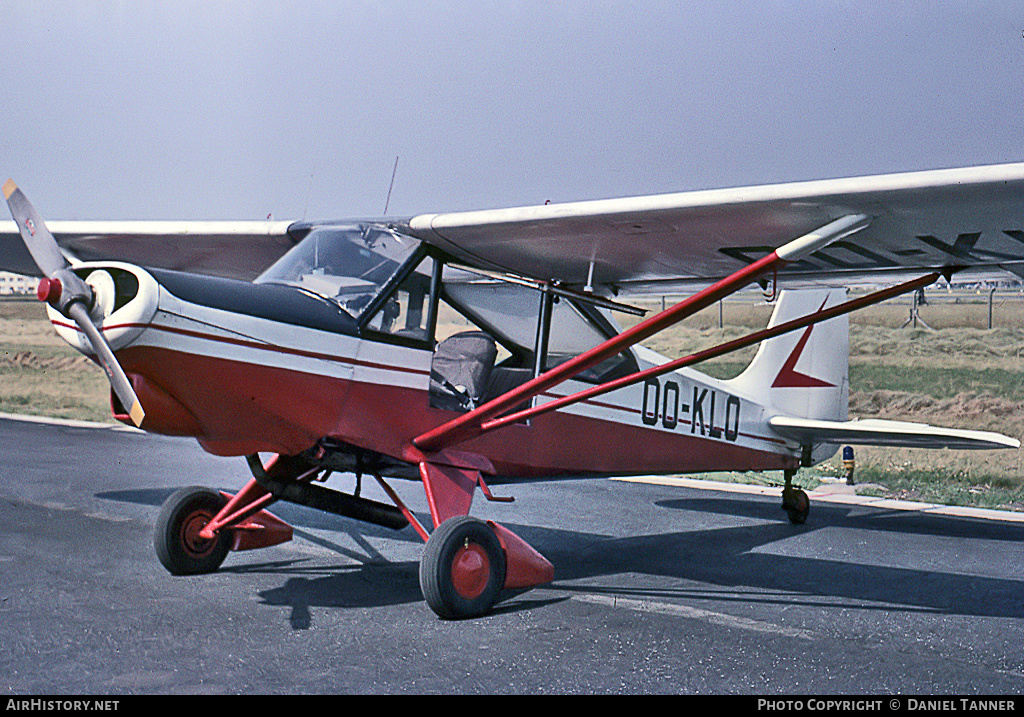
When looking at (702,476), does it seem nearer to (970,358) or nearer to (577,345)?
(577,345)

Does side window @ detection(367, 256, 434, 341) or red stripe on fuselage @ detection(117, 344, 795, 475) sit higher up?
side window @ detection(367, 256, 434, 341)

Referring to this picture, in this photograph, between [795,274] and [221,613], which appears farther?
[795,274]

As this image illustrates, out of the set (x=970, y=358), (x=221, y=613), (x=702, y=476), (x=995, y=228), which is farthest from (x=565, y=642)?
(x=970, y=358)

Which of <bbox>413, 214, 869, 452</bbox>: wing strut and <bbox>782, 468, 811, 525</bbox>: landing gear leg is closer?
<bbox>413, 214, 869, 452</bbox>: wing strut

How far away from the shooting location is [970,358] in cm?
2741

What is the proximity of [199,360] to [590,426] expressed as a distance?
317cm

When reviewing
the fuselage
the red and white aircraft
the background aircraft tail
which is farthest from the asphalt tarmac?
the background aircraft tail

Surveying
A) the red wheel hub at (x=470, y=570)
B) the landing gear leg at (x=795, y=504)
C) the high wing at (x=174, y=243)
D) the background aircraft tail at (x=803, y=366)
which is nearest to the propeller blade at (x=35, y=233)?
the high wing at (x=174, y=243)

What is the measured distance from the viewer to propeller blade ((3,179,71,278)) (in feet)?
14.6

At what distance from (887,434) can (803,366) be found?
4.76 feet

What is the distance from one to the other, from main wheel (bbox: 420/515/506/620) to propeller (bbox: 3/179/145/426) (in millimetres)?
1712

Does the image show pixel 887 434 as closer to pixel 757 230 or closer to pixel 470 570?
pixel 757 230

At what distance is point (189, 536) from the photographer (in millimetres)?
6156

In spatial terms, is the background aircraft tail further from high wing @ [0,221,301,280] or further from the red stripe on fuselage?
high wing @ [0,221,301,280]
